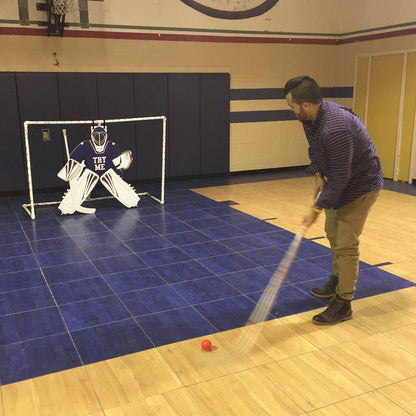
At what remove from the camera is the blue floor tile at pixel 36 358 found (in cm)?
300

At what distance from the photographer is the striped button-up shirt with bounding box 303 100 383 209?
3.12 metres

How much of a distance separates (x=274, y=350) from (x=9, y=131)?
6.72m

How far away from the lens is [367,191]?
3.36m

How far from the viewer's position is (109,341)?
3.40 m

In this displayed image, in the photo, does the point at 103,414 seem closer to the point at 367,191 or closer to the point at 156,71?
the point at 367,191

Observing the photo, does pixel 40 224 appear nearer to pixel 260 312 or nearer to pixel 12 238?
pixel 12 238

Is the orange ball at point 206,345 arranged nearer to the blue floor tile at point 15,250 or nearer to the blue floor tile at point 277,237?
the blue floor tile at point 277,237

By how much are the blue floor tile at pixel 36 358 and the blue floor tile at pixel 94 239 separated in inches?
90.1

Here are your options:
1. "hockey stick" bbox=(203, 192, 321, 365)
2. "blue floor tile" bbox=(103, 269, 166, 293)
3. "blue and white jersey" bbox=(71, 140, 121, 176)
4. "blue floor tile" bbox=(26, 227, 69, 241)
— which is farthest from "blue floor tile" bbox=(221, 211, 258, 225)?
"blue floor tile" bbox=(26, 227, 69, 241)

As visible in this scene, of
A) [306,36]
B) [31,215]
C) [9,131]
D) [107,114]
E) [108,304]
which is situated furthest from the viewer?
[306,36]

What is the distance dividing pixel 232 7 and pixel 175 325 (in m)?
7.84

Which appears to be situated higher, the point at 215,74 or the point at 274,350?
the point at 215,74

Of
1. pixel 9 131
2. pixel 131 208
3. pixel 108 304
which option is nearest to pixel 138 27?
pixel 9 131

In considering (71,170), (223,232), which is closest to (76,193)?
(71,170)
